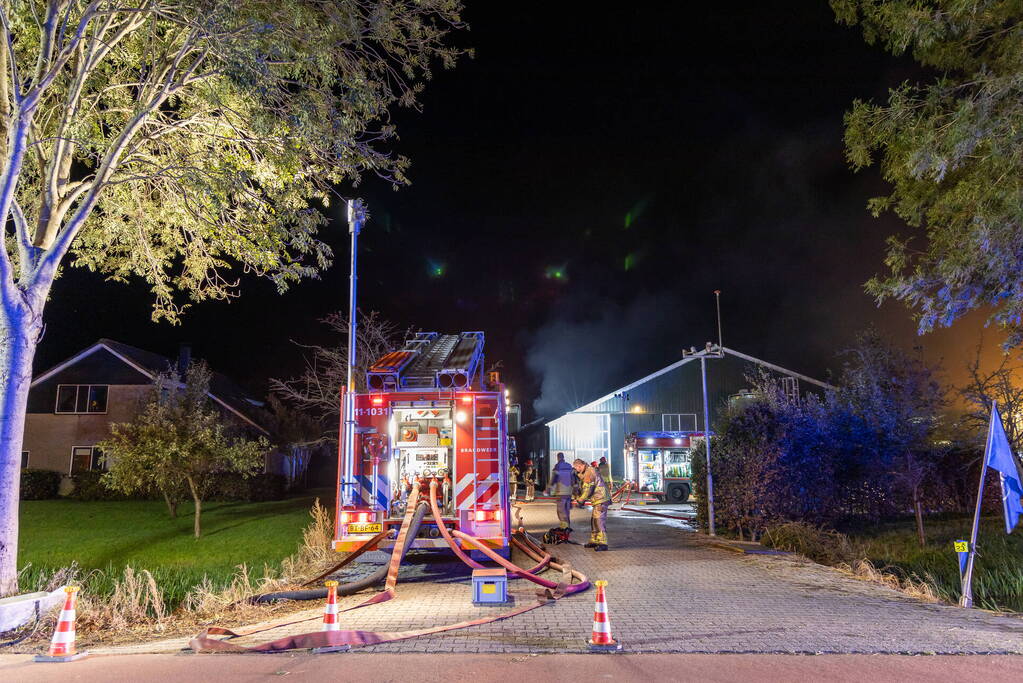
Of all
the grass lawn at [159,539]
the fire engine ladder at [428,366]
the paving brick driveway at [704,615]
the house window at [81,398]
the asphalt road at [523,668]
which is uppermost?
the house window at [81,398]

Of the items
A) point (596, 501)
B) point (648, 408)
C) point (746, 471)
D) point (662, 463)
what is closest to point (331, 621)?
point (596, 501)

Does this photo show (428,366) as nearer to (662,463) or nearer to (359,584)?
(359,584)

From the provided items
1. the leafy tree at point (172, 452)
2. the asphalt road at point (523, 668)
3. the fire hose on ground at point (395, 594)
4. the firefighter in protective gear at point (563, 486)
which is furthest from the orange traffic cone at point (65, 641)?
the leafy tree at point (172, 452)

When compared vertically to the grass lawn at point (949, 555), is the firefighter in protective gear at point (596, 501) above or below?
above

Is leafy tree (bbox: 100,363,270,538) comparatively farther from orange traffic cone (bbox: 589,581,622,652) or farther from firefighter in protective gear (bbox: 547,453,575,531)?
orange traffic cone (bbox: 589,581,622,652)

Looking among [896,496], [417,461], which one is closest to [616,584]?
[417,461]

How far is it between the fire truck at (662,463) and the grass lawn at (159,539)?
528 inches

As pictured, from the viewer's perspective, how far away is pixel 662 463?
28641 millimetres

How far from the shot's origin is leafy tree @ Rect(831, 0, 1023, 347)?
10.2 meters

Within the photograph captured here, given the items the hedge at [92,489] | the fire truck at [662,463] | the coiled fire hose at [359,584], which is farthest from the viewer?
the hedge at [92,489]

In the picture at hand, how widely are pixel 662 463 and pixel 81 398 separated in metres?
27.3

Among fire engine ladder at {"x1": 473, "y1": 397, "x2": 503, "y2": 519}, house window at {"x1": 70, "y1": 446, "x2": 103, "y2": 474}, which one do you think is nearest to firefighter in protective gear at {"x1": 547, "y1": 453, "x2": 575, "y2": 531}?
fire engine ladder at {"x1": 473, "y1": 397, "x2": 503, "y2": 519}

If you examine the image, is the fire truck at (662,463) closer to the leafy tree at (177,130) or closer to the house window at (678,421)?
the house window at (678,421)

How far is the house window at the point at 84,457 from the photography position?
3200cm
